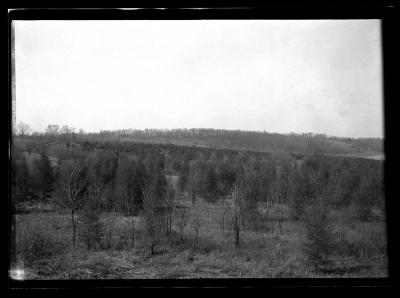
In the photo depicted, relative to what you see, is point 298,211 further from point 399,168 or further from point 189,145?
point 399,168

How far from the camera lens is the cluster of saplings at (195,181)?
2684mm

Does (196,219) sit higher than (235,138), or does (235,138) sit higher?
(235,138)

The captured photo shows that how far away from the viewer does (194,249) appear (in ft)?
11.7

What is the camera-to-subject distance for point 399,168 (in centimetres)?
152

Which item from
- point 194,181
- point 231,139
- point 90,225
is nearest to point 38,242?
point 90,225

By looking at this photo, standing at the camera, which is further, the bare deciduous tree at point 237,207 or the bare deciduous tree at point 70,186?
the bare deciduous tree at point 237,207

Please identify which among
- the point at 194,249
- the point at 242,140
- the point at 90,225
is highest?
the point at 242,140

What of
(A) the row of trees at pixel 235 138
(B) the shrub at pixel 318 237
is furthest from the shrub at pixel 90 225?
(B) the shrub at pixel 318 237

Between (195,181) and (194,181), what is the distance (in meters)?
0.02

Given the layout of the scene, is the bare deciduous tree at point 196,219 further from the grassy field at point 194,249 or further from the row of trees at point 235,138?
the row of trees at point 235,138

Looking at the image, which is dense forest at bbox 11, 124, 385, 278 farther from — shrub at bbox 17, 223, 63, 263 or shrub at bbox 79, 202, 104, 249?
shrub at bbox 17, 223, 63, 263

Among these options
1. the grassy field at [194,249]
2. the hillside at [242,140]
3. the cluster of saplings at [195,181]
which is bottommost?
the grassy field at [194,249]

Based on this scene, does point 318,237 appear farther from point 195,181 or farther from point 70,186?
point 70,186

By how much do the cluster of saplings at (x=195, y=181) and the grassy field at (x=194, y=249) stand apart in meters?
0.13
